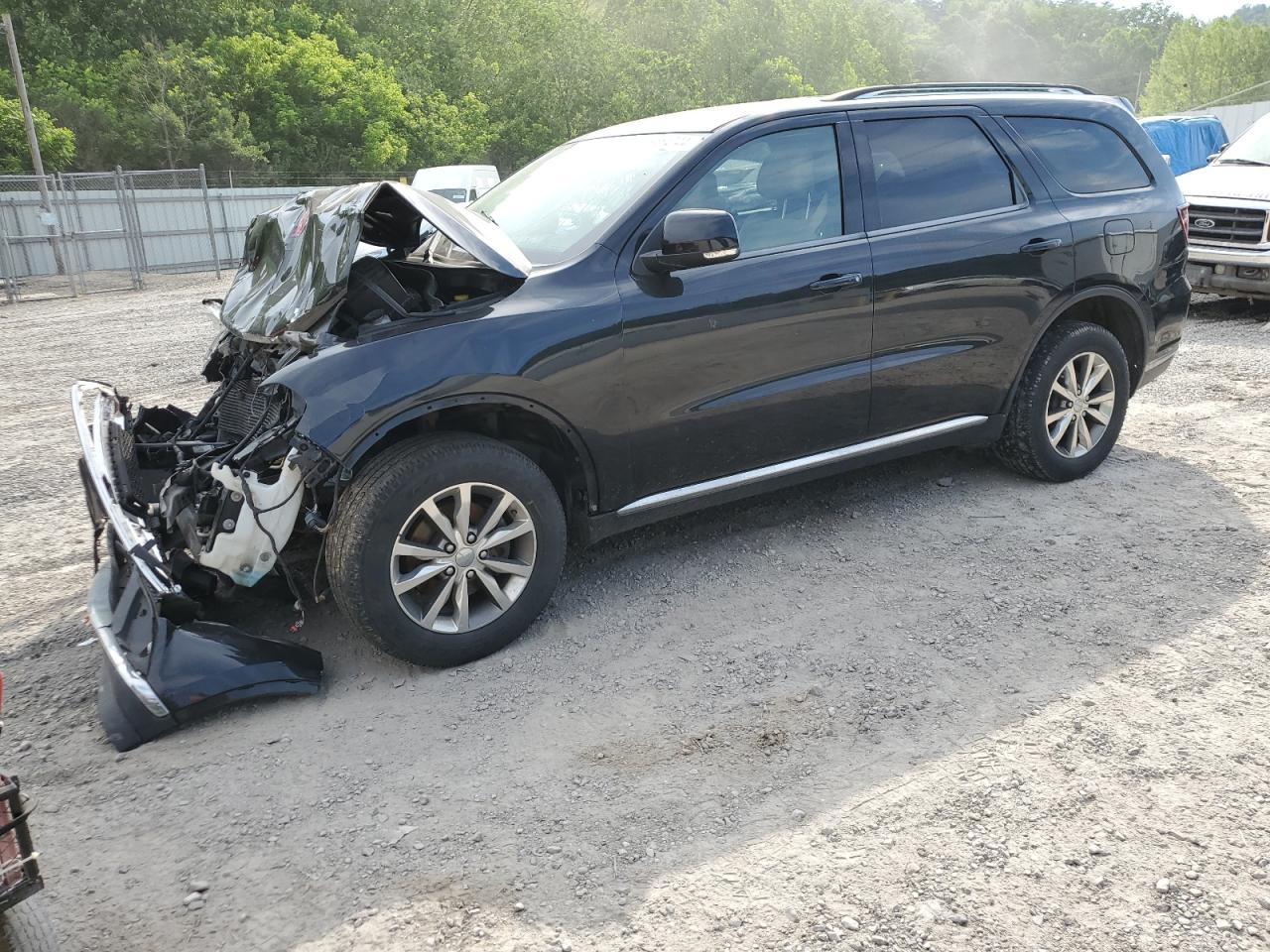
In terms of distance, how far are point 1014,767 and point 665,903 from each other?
1.17 meters

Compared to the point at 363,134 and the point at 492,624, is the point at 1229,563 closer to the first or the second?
the point at 492,624

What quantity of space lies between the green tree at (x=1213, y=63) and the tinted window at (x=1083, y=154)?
7849 cm

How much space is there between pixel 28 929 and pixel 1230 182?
11304 mm

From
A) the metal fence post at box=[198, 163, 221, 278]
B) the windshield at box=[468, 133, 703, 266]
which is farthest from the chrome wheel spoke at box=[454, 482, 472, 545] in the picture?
the metal fence post at box=[198, 163, 221, 278]

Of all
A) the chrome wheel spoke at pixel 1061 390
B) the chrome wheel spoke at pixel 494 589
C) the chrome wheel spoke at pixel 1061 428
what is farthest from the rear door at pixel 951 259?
the chrome wheel spoke at pixel 494 589

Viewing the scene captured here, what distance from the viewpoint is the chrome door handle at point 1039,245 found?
473 centimetres

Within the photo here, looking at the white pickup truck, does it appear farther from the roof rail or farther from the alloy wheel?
the alloy wheel

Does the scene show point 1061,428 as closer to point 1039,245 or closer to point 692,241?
point 1039,245

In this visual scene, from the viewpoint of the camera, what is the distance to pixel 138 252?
68.4ft

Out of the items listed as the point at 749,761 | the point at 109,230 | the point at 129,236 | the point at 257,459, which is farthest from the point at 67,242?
the point at 749,761

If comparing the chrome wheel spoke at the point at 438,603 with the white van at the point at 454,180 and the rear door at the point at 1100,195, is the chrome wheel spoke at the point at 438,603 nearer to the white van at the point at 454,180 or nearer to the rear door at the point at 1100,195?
the rear door at the point at 1100,195

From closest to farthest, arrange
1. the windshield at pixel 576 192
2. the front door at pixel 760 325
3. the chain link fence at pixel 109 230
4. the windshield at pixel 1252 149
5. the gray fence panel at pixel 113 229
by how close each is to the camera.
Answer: the front door at pixel 760 325 → the windshield at pixel 576 192 → the windshield at pixel 1252 149 → the chain link fence at pixel 109 230 → the gray fence panel at pixel 113 229

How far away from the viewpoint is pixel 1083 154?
5090 millimetres

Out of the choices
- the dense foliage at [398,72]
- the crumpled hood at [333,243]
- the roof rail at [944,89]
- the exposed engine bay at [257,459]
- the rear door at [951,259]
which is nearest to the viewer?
the exposed engine bay at [257,459]
